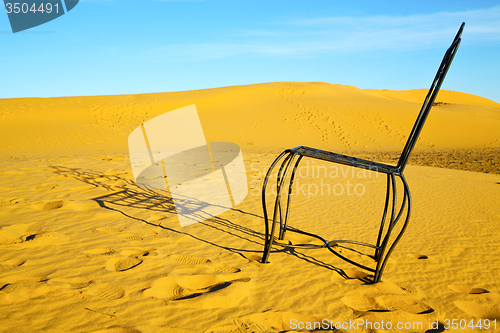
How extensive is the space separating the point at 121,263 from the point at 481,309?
3451 millimetres

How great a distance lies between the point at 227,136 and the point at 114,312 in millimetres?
17602

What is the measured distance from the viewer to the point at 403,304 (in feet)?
8.89

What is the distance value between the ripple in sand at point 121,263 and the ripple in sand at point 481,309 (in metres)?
3.14

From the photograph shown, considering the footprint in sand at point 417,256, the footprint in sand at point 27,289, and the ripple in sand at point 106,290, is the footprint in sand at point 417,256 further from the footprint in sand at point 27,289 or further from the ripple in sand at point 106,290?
the footprint in sand at point 27,289

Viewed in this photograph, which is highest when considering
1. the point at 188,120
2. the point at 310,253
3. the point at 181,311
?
the point at 188,120

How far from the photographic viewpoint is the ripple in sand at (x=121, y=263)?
295cm

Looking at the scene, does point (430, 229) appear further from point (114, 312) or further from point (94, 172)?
point (94, 172)

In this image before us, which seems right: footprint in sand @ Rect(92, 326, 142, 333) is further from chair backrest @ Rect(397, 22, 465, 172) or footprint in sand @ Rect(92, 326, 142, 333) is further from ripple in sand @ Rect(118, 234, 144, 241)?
chair backrest @ Rect(397, 22, 465, 172)

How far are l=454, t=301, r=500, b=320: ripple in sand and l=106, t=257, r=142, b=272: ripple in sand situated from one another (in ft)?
10.3

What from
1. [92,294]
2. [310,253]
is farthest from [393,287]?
[92,294]

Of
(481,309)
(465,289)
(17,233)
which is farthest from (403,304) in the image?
(17,233)

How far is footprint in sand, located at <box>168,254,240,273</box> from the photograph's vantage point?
121 inches

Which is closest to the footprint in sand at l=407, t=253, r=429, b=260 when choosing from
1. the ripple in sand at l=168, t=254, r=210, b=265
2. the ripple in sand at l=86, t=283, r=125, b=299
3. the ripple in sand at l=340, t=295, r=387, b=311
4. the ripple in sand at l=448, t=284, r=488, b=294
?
the ripple in sand at l=448, t=284, r=488, b=294

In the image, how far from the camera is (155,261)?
3.13 meters
